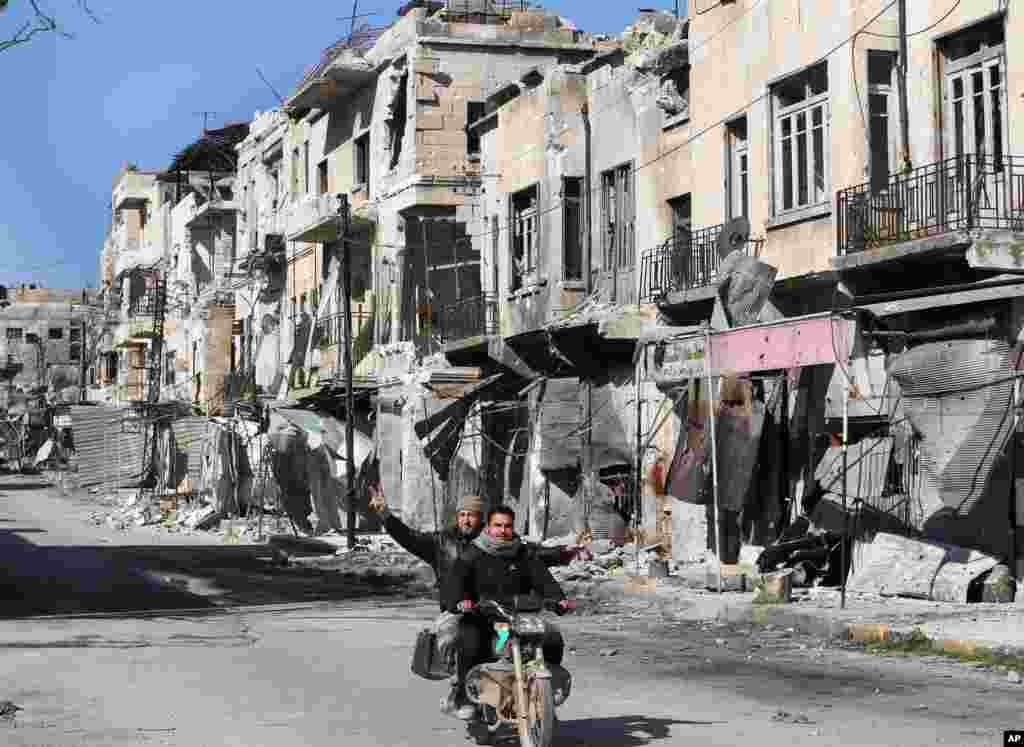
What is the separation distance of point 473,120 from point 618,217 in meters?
11.4

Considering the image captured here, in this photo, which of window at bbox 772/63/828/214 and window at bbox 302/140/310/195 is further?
window at bbox 302/140/310/195

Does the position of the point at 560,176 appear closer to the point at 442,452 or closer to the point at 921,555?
the point at 442,452

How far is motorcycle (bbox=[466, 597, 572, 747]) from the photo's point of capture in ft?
28.6

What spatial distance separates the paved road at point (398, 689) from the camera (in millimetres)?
9688

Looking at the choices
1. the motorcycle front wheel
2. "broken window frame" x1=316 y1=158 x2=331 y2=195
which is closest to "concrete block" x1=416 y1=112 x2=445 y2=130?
"broken window frame" x1=316 y1=158 x2=331 y2=195

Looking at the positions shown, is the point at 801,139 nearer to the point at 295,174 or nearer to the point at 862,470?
the point at 862,470

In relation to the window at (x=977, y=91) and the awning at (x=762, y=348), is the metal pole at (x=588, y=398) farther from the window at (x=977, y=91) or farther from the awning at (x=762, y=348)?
the window at (x=977, y=91)

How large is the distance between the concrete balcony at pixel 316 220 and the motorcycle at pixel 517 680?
34.2 m

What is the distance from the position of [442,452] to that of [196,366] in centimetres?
3410

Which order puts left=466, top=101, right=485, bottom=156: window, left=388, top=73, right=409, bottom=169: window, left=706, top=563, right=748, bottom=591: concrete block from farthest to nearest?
left=388, top=73, right=409, bottom=169: window, left=466, top=101, right=485, bottom=156: window, left=706, top=563, right=748, bottom=591: concrete block

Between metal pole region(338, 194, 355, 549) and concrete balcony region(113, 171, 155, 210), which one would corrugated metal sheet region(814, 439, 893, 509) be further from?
Result: concrete balcony region(113, 171, 155, 210)

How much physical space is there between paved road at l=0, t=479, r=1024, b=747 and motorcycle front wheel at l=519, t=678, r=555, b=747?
601mm

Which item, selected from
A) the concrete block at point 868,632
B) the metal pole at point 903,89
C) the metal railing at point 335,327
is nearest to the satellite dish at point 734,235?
the metal pole at point 903,89

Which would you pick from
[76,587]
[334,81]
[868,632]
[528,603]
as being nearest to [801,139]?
[868,632]
